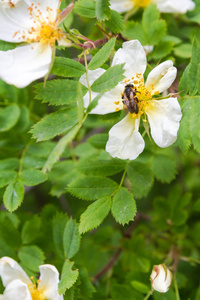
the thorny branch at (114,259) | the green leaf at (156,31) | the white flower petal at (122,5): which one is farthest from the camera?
the thorny branch at (114,259)

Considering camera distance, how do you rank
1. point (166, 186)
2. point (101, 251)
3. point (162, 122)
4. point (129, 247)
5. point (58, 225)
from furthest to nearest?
point (166, 186), point (101, 251), point (129, 247), point (58, 225), point (162, 122)

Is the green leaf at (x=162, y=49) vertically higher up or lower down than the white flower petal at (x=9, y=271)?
higher up

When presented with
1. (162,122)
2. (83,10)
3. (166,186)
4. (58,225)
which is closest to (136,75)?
(162,122)

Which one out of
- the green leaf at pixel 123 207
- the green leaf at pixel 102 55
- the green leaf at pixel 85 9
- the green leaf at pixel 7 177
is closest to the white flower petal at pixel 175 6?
the green leaf at pixel 85 9

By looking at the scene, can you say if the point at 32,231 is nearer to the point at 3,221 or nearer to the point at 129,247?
the point at 3,221

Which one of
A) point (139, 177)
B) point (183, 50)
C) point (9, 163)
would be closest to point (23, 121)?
point (9, 163)

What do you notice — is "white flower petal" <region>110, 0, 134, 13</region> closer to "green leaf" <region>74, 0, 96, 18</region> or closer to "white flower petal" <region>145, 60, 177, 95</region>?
"green leaf" <region>74, 0, 96, 18</region>

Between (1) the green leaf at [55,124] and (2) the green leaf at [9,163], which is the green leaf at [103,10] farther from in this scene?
(2) the green leaf at [9,163]

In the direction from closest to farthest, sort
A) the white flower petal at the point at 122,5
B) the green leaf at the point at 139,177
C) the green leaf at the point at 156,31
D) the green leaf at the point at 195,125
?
1. the green leaf at the point at 195,125
2. the green leaf at the point at 139,177
3. the green leaf at the point at 156,31
4. the white flower petal at the point at 122,5
